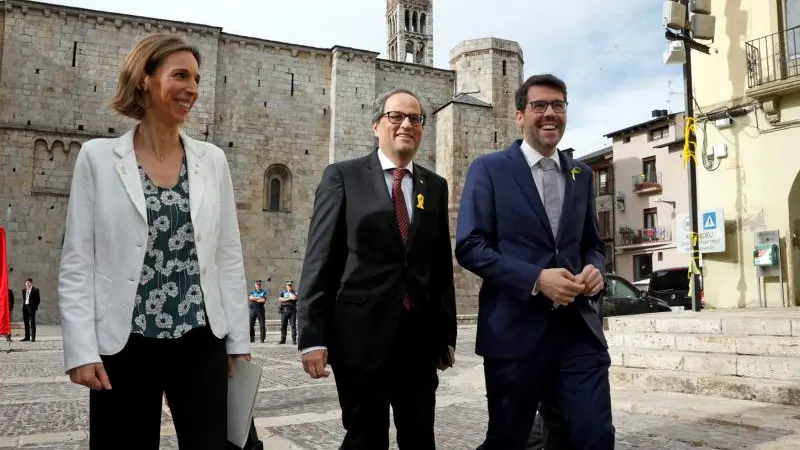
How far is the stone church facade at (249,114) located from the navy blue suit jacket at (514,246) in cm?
2353

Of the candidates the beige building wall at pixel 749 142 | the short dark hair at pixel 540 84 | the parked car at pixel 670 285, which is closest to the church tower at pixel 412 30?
the parked car at pixel 670 285

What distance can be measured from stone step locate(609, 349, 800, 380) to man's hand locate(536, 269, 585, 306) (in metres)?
4.35

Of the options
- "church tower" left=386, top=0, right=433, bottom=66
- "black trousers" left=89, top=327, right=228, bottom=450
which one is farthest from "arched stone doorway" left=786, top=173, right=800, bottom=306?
"church tower" left=386, top=0, right=433, bottom=66

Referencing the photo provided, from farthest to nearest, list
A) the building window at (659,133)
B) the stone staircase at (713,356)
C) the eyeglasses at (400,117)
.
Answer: the building window at (659,133) → the stone staircase at (713,356) → the eyeglasses at (400,117)

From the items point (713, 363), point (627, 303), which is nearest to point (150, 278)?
point (713, 363)

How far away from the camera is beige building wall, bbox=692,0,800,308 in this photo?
9461mm

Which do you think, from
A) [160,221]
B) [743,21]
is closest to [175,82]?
[160,221]

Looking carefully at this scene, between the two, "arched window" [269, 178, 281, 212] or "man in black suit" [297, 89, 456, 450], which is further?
"arched window" [269, 178, 281, 212]

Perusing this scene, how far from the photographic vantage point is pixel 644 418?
5.02 metres

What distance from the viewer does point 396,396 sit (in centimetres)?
244

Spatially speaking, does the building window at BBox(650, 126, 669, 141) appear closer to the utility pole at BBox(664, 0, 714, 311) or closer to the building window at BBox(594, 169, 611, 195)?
the building window at BBox(594, 169, 611, 195)

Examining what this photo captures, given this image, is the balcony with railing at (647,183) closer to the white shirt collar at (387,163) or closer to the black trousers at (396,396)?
the white shirt collar at (387,163)

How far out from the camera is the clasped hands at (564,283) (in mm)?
2326

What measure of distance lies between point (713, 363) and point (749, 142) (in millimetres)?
5466
